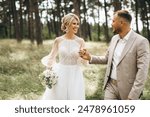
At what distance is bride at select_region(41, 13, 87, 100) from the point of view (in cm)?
709

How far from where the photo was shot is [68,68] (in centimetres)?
725

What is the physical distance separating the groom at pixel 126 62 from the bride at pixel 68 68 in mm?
1410

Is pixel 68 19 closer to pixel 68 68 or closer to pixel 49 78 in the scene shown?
pixel 68 68

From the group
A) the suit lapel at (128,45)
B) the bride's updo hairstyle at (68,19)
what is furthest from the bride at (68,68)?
the suit lapel at (128,45)

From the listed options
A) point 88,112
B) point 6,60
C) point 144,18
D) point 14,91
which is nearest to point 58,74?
point 88,112

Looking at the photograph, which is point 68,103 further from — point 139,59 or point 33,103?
point 139,59

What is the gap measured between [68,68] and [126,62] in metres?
1.93

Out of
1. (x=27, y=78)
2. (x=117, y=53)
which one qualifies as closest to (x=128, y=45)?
(x=117, y=53)

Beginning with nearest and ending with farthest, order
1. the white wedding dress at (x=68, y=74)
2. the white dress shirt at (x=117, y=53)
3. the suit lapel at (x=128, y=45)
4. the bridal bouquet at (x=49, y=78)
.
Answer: the suit lapel at (x=128, y=45) < the white dress shirt at (x=117, y=53) < the bridal bouquet at (x=49, y=78) < the white wedding dress at (x=68, y=74)

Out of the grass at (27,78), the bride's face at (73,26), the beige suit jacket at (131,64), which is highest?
the bride's face at (73,26)

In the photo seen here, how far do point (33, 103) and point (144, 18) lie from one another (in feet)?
113

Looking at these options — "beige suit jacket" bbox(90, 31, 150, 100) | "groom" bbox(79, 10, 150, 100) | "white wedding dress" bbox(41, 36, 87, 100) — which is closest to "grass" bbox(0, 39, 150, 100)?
"white wedding dress" bbox(41, 36, 87, 100)

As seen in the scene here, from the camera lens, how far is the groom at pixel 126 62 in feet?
17.6

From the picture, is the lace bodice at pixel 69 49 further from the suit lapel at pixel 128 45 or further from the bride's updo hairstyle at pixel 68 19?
the suit lapel at pixel 128 45
